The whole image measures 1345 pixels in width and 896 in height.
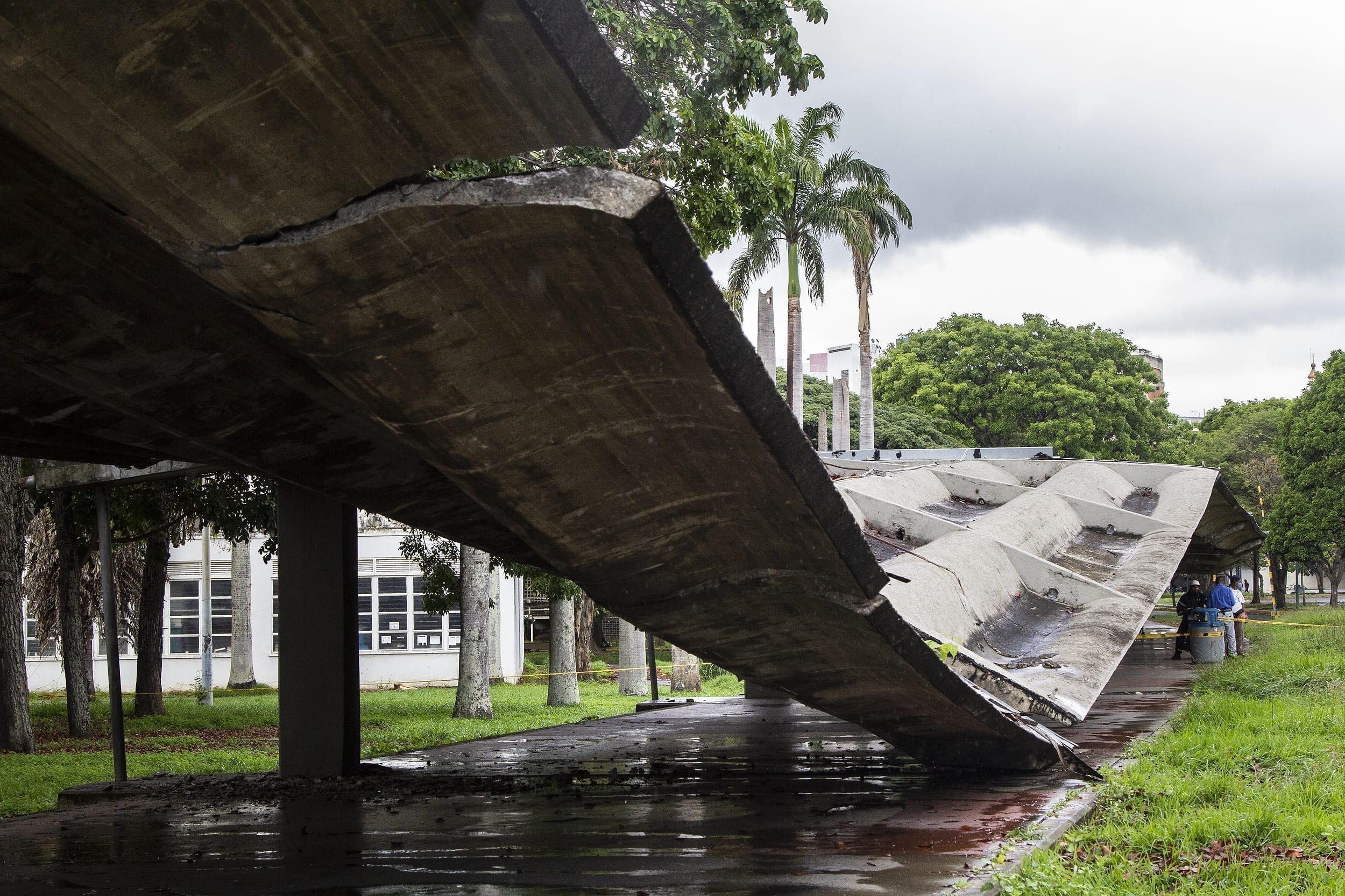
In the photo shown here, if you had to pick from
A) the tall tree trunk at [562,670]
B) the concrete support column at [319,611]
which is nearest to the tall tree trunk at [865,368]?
the tall tree trunk at [562,670]

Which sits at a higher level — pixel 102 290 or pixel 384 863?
pixel 102 290

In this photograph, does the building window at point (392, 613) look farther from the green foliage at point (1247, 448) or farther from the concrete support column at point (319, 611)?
the green foliage at point (1247, 448)

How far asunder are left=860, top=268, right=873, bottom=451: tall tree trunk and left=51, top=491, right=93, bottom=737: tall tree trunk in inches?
740

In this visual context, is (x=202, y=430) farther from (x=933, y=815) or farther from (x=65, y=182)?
(x=933, y=815)

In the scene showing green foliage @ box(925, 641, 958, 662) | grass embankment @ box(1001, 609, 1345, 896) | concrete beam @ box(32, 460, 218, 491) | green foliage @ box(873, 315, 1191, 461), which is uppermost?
green foliage @ box(873, 315, 1191, 461)

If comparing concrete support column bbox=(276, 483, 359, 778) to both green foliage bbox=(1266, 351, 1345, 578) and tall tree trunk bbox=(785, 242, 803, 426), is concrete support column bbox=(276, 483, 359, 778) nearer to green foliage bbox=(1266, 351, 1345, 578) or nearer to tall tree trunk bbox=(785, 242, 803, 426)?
tall tree trunk bbox=(785, 242, 803, 426)

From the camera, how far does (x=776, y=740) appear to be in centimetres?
1077

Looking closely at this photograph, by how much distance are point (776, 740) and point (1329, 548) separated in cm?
3644

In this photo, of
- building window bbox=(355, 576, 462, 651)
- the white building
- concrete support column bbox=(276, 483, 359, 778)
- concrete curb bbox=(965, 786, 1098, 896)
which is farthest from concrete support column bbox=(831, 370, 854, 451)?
concrete curb bbox=(965, 786, 1098, 896)

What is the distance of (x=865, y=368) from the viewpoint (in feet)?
98.5

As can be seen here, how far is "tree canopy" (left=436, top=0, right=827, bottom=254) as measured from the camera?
11.4 m

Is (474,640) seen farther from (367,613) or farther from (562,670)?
(367,613)

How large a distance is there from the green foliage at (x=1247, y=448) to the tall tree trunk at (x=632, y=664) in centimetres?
3185

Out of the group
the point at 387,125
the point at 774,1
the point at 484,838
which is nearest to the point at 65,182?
the point at 387,125
